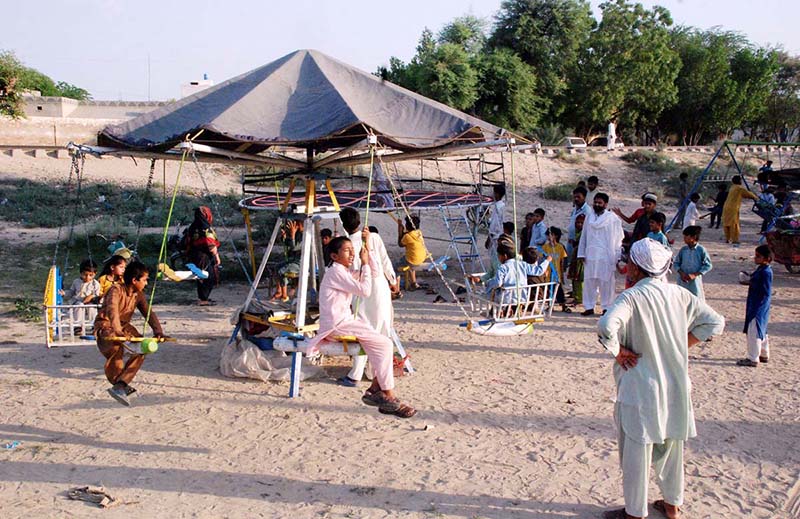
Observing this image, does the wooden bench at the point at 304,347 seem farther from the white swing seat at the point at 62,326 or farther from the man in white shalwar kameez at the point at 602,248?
the man in white shalwar kameez at the point at 602,248

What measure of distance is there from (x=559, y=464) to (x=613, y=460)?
0.40m

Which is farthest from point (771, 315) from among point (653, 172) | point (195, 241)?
point (653, 172)

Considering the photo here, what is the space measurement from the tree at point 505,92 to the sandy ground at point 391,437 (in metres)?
30.6

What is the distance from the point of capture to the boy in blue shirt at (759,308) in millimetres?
6949

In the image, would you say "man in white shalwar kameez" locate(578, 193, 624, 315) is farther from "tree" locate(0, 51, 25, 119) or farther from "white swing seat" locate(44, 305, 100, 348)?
"tree" locate(0, 51, 25, 119)

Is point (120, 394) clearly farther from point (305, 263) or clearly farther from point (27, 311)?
point (27, 311)

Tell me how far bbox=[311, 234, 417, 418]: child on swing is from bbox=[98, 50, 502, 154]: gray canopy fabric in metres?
0.97

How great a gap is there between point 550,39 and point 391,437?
40.1 meters

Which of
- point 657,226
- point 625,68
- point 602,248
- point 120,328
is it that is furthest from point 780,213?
point 625,68

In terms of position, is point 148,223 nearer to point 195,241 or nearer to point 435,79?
point 195,241

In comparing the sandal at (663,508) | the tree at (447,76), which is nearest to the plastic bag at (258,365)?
the sandal at (663,508)

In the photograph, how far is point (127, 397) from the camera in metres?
5.84

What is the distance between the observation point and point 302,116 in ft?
20.1

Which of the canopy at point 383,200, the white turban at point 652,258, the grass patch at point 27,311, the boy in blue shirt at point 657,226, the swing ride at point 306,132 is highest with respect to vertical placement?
the swing ride at point 306,132
